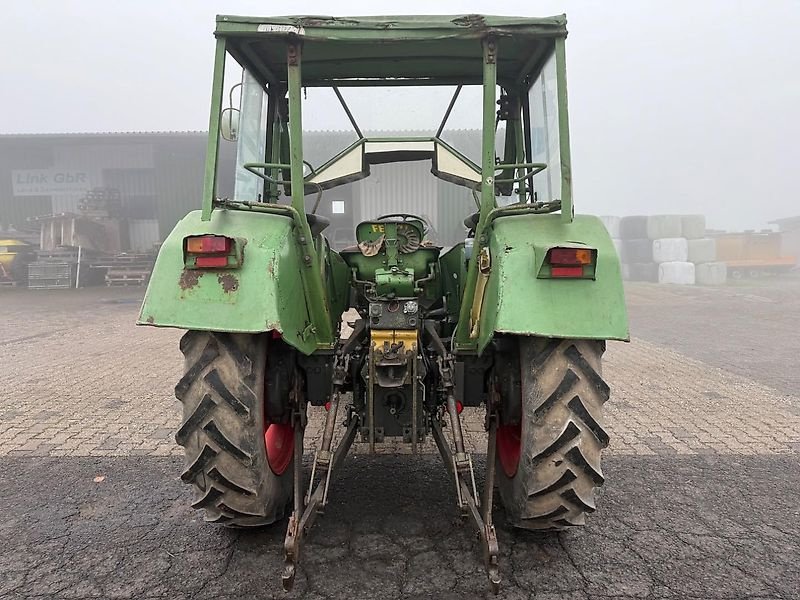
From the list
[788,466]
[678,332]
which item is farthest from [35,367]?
[678,332]

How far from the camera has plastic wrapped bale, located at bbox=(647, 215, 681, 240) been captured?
70.7ft

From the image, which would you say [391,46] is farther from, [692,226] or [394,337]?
[692,226]

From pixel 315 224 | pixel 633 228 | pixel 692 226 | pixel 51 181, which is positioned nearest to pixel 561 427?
pixel 315 224

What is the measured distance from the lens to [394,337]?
9.82 ft

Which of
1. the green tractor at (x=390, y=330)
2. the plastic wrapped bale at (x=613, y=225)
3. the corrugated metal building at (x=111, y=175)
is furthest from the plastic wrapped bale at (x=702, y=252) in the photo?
the green tractor at (x=390, y=330)

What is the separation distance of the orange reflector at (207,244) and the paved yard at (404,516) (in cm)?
148

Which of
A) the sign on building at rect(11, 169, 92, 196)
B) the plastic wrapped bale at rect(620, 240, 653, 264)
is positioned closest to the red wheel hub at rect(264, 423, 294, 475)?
the plastic wrapped bale at rect(620, 240, 653, 264)

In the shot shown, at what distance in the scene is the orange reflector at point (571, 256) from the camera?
2480 mm

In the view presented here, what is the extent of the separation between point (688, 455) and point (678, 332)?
6.70 m

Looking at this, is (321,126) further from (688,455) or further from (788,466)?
(788,466)

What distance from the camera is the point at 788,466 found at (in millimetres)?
4004

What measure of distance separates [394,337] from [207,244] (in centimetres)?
103

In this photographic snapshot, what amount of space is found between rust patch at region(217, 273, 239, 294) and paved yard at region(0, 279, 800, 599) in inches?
51.5

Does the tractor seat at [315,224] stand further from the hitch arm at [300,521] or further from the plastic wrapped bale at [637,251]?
the plastic wrapped bale at [637,251]
